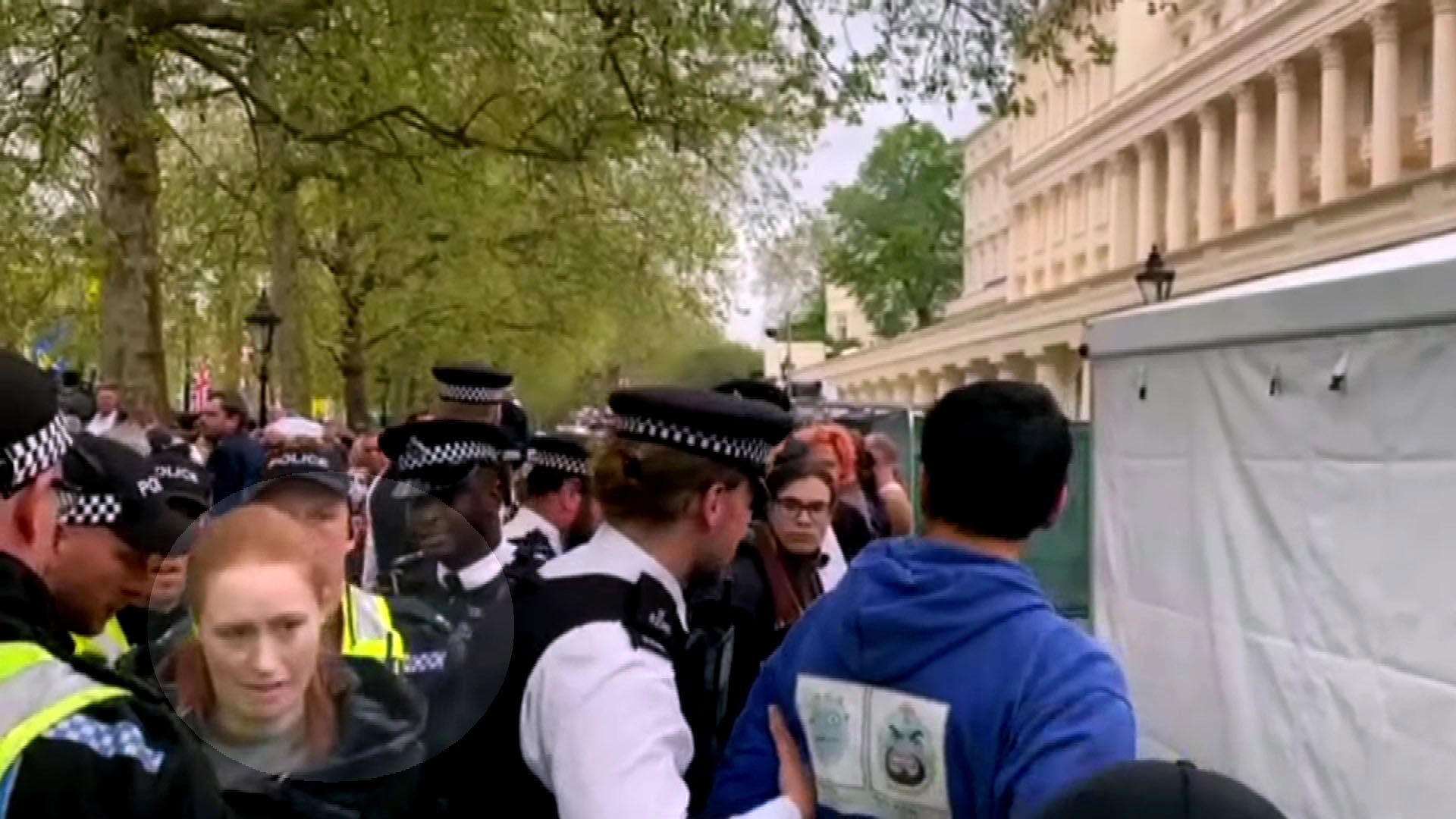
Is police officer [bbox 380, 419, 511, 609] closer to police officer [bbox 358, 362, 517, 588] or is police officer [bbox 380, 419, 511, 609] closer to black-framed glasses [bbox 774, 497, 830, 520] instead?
police officer [bbox 358, 362, 517, 588]

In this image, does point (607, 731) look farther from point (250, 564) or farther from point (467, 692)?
point (250, 564)

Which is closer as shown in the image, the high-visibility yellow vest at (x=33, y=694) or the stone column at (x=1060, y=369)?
the high-visibility yellow vest at (x=33, y=694)

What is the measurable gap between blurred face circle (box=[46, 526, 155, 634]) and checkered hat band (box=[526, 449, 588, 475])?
3556 mm

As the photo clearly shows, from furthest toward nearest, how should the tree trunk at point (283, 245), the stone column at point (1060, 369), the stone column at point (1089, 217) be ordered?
the stone column at point (1089, 217) → the stone column at point (1060, 369) → the tree trunk at point (283, 245)

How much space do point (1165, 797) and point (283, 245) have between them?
26507mm

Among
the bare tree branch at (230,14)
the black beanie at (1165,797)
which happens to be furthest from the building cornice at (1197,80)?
the black beanie at (1165,797)

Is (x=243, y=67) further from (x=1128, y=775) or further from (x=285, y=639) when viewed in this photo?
(x=1128, y=775)

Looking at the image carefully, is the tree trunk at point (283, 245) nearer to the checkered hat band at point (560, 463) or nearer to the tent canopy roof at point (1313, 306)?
the checkered hat band at point (560, 463)

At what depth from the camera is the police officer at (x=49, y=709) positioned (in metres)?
1.99

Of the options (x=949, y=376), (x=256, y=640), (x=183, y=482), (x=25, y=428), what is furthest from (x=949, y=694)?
(x=949, y=376)

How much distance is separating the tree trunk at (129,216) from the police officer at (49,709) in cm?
1289

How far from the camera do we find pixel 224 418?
16.3 metres

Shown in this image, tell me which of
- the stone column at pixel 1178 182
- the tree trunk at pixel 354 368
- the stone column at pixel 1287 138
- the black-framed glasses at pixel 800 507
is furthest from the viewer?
the stone column at pixel 1178 182

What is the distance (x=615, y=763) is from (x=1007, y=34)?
12.1 metres
